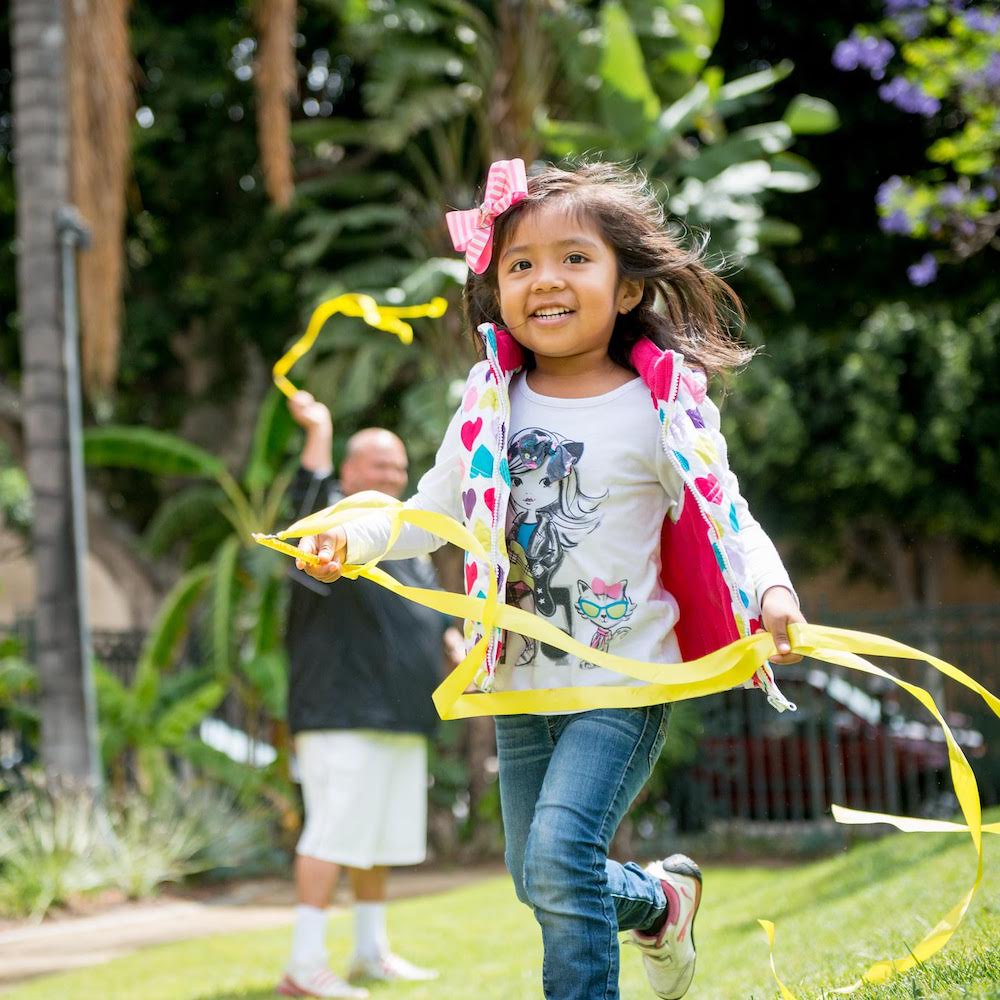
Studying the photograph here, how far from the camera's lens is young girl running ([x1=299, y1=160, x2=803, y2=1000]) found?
9.66 ft

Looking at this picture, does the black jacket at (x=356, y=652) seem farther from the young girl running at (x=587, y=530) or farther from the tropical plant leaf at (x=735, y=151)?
the tropical plant leaf at (x=735, y=151)

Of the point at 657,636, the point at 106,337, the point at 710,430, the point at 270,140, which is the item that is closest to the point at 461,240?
the point at 710,430

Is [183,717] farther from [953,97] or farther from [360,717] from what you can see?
[953,97]

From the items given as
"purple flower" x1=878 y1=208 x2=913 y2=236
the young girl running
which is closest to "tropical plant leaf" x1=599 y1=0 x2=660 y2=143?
"purple flower" x1=878 y1=208 x2=913 y2=236

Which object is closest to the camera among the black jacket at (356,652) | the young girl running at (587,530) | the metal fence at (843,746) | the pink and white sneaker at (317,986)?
the young girl running at (587,530)

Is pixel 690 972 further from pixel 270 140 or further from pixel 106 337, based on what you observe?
pixel 270 140

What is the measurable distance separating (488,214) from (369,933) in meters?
3.31

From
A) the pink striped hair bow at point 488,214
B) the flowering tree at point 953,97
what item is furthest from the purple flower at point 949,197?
the pink striped hair bow at point 488,214

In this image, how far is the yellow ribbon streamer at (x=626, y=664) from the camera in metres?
2.91

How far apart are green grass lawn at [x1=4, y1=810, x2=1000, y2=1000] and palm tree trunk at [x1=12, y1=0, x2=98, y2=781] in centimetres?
247

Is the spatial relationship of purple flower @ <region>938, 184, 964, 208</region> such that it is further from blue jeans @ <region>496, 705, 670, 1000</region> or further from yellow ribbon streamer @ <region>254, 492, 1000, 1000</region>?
blue jeans @ <region>496, 705, 670, 1000</region>

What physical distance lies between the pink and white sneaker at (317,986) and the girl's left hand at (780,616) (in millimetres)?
2717

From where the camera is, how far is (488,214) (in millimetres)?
3299

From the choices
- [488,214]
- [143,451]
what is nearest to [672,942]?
[488,214]
